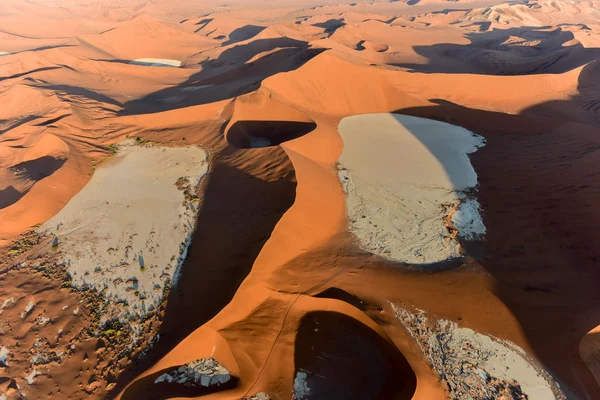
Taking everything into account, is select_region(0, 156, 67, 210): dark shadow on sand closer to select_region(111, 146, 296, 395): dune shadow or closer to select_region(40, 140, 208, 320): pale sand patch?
select_region(40, 140, 208, 320): pale sand patch

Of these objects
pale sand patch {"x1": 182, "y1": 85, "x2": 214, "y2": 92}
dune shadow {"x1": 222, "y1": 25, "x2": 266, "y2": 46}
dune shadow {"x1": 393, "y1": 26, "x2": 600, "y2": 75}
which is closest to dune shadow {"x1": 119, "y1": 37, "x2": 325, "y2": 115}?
pale sand patch {"x1": 182, "y1": 85, "x2": 214, "y2": 92}

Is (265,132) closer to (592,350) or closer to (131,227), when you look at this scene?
(131,227)

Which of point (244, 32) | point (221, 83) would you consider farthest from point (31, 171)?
point (244, 32)

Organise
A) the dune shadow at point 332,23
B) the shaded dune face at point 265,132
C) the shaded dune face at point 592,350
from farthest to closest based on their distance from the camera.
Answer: the dune shadow at point 332,23
the shaded dune face at point 265,132
the shaded dune face at point 592,350

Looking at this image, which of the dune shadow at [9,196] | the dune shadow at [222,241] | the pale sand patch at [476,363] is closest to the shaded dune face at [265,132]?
the dune shadow at [222,241]

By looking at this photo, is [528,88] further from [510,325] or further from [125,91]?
[125,91]

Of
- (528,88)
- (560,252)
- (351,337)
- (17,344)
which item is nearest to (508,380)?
(351,337)

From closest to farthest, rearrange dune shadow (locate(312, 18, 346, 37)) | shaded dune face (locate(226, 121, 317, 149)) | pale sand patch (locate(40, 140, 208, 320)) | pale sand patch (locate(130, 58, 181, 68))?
pale sand patch (locate(40, 140, 208, 320))
shaded dune face (locate(226, 121, 317, 149))
pale sand patch (locate(130, 58, 181, 68))
dune shadow (locate(312, 18, 346, 37))

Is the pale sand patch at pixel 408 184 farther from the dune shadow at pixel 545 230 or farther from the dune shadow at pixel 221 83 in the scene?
the dune shadow at pixel 221 83
